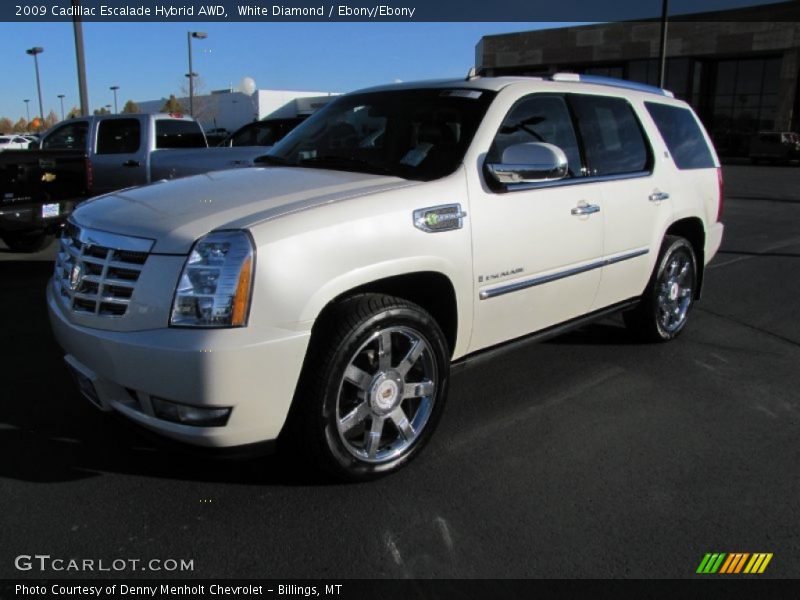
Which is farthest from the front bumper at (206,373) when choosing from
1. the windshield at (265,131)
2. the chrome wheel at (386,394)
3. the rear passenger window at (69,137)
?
the windshield at (265,131)

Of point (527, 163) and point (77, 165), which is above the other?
point (527, 163)

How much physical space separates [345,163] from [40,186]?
5890mm

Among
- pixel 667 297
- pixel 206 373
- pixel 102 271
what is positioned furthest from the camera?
pixel 667 297

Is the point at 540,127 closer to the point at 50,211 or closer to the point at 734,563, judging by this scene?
the point at 734,563

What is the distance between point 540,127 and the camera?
4.05 m

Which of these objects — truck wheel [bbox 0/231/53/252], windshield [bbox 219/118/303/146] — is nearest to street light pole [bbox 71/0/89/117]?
windshield [bbox 219/118/303/146]

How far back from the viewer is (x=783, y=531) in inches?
110

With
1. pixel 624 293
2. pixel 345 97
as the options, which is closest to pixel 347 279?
pixel 345 97

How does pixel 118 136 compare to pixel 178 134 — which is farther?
pixel 178 134

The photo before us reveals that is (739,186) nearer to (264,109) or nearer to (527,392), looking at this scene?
(527,392)

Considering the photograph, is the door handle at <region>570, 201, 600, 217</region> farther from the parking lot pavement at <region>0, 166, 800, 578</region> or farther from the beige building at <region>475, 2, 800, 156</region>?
the beige building at <region>475, 2, 800, 156</region>

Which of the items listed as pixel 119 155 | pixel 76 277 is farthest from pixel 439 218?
pixel 119 155
